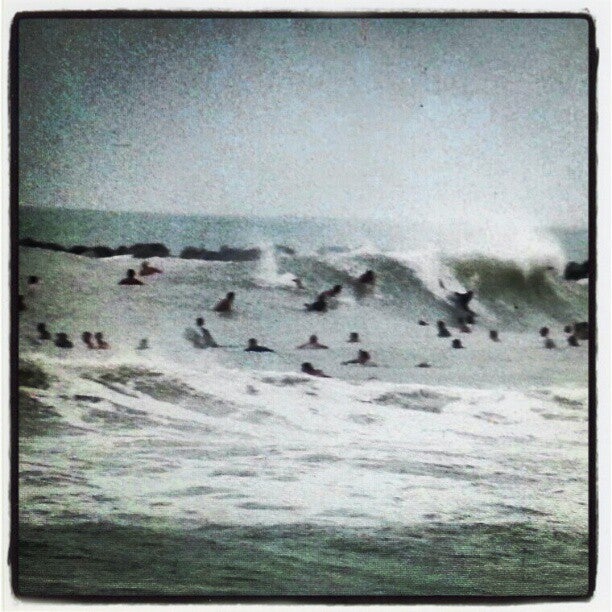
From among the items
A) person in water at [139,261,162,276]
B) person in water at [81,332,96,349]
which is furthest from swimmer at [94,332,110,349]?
person in water at [139,261,162,276]

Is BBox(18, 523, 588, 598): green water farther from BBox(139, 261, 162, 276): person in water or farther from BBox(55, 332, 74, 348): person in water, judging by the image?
BBox(139, 261, 162, 276): person in water

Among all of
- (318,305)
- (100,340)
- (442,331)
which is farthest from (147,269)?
(442,331)

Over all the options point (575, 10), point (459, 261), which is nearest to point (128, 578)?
point (459, 261)

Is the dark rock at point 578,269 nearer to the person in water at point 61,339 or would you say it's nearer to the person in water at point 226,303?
the person in water at point 226,303

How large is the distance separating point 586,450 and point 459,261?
428 millimetres

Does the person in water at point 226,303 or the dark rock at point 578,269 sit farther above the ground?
the dark rock at point 578,269

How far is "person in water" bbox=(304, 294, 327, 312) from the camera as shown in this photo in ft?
4.80

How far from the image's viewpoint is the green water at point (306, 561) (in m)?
1.45

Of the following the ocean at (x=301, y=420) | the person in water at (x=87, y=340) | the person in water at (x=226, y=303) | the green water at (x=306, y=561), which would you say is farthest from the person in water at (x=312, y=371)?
the person in water at (x=87, y=340)

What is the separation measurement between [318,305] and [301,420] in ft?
0.71

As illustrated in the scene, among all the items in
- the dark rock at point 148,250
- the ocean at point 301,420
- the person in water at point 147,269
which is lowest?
the ocean at point 301,420

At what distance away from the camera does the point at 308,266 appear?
4.81 ft

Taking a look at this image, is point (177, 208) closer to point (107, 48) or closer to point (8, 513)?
point (107, 48)

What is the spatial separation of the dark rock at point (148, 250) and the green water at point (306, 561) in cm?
51
